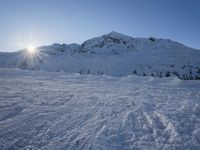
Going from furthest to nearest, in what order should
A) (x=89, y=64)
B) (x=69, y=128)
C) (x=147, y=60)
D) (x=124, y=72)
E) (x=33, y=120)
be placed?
(x=147, y=60) < (x=89, y=64) < (x=124, y=72) < (x=33, y=120) < (x=69, y=128)

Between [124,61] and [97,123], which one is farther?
[124,61]

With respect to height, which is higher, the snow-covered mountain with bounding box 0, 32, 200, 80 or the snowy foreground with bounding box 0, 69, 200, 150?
the snow-covered mountain with bounding box 0, 32, 200, 80

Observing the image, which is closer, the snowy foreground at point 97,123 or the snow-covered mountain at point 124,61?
the snowy foreground at point 97,123

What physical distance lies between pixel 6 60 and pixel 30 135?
177024 millimetres

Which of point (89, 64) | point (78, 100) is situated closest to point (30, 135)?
point (78, 100)

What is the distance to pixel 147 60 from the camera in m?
153

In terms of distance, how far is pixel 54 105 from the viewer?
8.17 metres

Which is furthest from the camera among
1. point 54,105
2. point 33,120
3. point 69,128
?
point 54,105

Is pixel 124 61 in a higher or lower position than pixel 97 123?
higher

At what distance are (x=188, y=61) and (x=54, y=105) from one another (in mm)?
161000

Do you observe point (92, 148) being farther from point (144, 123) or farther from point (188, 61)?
point (188, 61)

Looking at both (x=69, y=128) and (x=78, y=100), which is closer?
(x=69, y=128)

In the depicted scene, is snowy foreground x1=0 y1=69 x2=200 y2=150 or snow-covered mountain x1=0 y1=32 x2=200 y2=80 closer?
snowy foreground x1=0 y1=69 x2=200 y2=150

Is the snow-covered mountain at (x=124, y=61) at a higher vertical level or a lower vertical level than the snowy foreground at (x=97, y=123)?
higher
